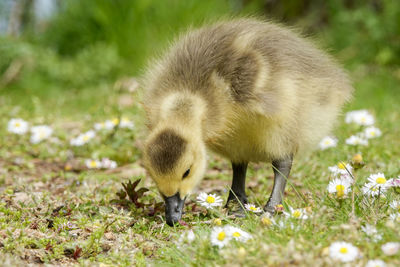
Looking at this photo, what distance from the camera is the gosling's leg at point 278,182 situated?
10.9 ft

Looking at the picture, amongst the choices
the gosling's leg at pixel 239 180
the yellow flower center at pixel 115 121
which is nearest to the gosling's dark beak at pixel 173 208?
the gosling's leg at pixel 239 180

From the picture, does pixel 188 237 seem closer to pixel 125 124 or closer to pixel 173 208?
pixel 173 208

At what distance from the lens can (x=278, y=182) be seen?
3.39 metres

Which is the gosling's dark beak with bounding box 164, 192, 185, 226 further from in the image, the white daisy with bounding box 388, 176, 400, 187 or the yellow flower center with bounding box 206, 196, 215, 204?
the white daisy with bounding box 388, 176, 400, 187

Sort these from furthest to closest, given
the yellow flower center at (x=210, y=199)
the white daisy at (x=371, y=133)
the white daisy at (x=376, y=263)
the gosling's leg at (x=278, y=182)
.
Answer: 1. the white daisy at (x=371, y=133)
2. the gosling's leg at (x=278, y=182)
3. the yellow flower center at (x=210, y=199)
4. the white daisy at (x=376, y=263)

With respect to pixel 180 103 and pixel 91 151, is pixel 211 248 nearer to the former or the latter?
pixel 180 103

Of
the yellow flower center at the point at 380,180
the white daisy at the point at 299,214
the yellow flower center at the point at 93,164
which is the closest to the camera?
the white daisy at the point at 299,214

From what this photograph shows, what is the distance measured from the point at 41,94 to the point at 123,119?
3.12 metres

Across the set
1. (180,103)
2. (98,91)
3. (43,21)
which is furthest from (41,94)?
(180,103)

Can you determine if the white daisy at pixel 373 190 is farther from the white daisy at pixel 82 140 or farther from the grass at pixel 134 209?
the white daisy at pixel 82 140

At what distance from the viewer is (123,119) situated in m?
5.11

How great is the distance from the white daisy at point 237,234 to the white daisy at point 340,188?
524 mm

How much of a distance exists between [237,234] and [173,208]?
1.84 feet

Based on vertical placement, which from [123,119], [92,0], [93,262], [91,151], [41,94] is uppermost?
[92,0]
